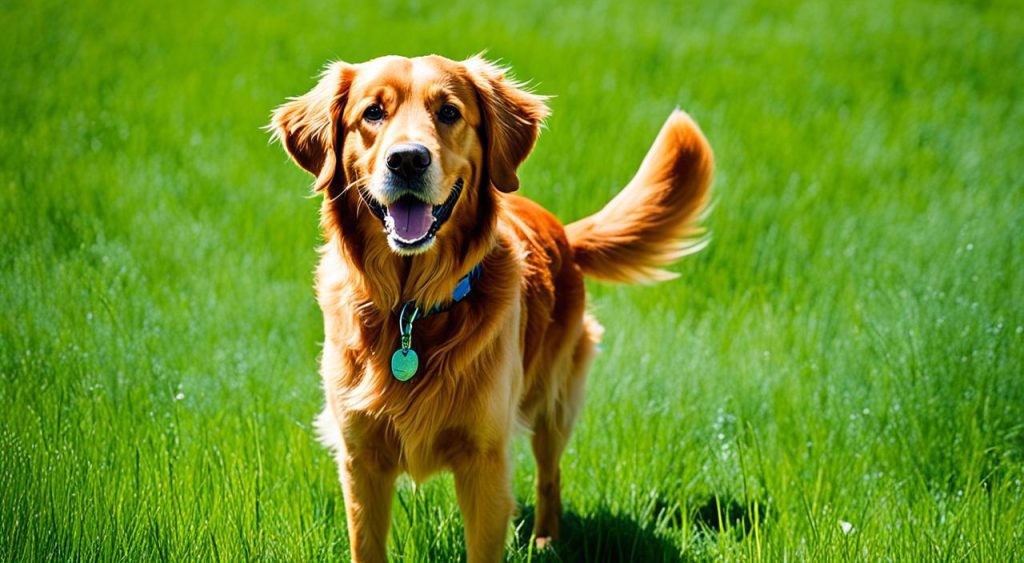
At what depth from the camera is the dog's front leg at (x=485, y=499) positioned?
303 cm

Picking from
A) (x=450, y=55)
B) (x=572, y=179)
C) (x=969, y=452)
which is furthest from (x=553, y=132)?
(x=969, y=452)

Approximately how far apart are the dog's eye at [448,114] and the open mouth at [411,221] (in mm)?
219

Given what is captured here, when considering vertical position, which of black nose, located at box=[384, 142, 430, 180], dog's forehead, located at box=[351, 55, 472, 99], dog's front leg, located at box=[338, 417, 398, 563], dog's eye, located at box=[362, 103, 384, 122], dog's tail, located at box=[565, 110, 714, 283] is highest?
dog's forehead, located at box=[351, 55, 472, 99]

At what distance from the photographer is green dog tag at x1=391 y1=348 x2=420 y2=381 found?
298cm

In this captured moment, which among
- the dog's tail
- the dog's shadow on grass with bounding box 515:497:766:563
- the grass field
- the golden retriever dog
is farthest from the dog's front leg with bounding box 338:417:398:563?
the dog's tail

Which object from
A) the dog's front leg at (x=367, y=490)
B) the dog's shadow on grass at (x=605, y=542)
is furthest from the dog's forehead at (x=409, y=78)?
the dog's shadow on grass at (x=605, y=542)

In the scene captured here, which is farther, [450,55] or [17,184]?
[450,55]

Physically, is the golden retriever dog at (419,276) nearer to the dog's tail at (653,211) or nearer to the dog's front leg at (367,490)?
the dog's front leg at (367,490)

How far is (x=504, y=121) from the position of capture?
3172 mm

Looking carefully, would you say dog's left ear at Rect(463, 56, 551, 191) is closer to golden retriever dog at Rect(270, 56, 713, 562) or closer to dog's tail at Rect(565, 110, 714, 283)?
golden retriever dog at Rect(270, 56, 713, 562)

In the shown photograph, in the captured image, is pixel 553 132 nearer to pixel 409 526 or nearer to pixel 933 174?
pixel 933 174

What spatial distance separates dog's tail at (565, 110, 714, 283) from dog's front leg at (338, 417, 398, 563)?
1.35 meters

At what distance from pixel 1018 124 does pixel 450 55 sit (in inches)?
178

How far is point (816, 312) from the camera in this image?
4.97 m
